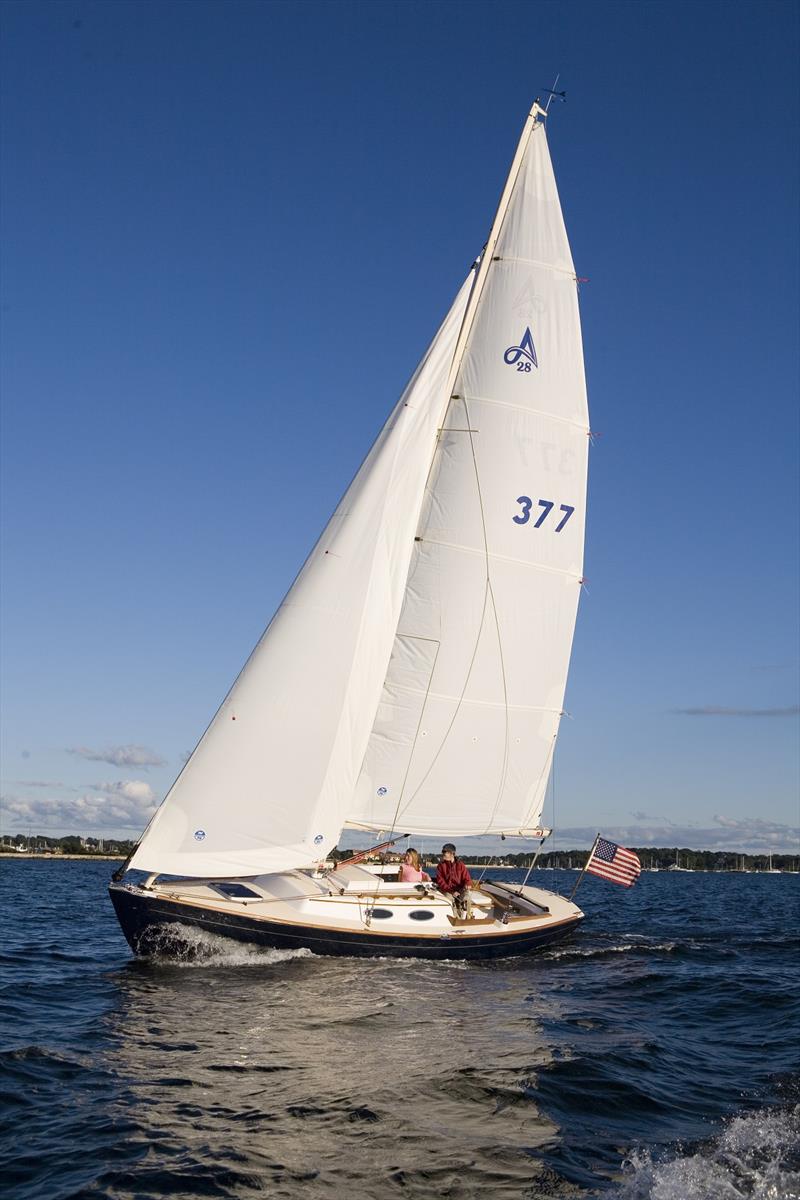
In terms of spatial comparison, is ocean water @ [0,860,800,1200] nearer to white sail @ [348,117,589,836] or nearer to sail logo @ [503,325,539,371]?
white sail @ [348,117,589,836]

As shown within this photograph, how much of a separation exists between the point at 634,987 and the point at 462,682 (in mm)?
7384

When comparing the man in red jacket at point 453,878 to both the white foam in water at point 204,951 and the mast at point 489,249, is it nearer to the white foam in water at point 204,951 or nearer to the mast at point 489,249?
the white foam in water at point 204,951

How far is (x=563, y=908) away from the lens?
22.5 m

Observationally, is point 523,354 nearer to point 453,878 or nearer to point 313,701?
point 313,701

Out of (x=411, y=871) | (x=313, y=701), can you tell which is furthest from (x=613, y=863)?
(x=313, y=701)

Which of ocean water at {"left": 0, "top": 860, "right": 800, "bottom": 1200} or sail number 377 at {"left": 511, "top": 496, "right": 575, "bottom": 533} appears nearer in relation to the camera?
ocean water at {"left": 0, "top": 860, "right": 800, "bottom": 1200}

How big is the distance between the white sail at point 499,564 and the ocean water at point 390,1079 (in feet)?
13.8

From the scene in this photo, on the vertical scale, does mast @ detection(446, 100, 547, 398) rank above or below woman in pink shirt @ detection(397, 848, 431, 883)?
above

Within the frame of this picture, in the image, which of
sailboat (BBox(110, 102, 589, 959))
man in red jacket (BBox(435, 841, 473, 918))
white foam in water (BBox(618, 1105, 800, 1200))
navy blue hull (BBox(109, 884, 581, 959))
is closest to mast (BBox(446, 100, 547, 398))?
sailboat (BBox(110, 102, 589, 959))

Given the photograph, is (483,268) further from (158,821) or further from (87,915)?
(87,915)

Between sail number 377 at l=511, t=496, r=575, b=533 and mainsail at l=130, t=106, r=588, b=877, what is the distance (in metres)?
0.04

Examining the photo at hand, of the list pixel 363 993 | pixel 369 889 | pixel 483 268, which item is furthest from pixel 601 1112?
pixel 483 268

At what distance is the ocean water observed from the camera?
8.16 meters

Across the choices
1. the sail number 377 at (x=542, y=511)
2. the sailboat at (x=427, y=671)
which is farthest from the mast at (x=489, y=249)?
the sail number 377 at (x=542, y=511)
